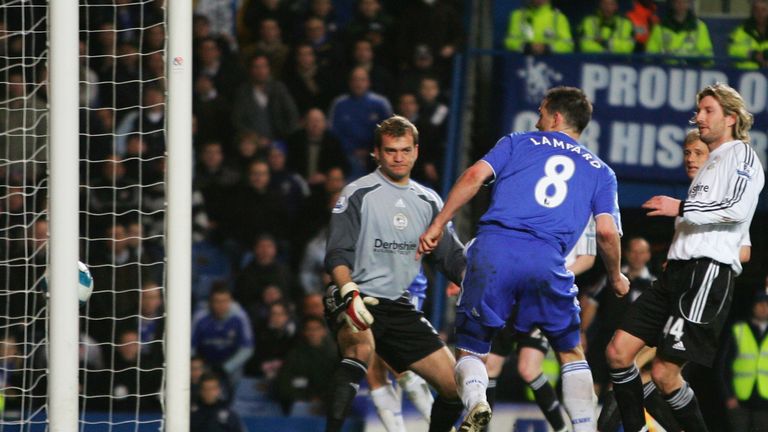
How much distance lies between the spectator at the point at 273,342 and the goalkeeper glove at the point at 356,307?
11.1ft

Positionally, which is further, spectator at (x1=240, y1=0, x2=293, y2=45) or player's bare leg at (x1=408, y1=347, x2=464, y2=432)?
spectator at (x1=240, y1=0, x2=293, y2=45)

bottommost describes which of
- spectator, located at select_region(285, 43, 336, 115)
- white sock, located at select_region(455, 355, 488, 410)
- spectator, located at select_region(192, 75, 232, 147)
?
white sock, located at select_region(455, 355, 488, 410)

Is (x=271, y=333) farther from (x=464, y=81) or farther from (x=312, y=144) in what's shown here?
(x=464, y=81)

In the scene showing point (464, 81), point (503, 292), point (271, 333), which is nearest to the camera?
point (503, 292)

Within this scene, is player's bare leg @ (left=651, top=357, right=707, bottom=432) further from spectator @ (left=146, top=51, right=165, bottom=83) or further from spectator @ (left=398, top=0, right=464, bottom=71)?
spectator @ (left=146, top=51, right=165, bottom=83)

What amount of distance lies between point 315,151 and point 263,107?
56cm

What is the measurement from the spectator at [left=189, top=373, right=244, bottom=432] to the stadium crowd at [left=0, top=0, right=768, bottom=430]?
0.05m

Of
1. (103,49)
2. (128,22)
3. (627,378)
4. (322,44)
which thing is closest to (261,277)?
(322,44)

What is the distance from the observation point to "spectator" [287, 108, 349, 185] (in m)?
10.2

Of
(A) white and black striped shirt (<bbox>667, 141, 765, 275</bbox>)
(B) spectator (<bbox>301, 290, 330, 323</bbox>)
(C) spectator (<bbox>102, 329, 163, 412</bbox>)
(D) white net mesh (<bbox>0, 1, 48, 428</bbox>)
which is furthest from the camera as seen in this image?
(B) spectator (<bbox>301, 290, 330, 323</bbox>)

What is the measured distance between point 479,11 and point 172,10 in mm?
5046

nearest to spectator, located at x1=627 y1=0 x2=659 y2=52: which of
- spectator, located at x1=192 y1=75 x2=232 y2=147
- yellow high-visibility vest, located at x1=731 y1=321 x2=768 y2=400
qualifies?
yellow high-visibility vest, located at x1=731 y1=321 x2=768 y2=400

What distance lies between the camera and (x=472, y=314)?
6234 millimetres

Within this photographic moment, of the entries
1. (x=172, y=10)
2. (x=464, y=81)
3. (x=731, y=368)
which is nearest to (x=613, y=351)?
(x=172, y=10)
